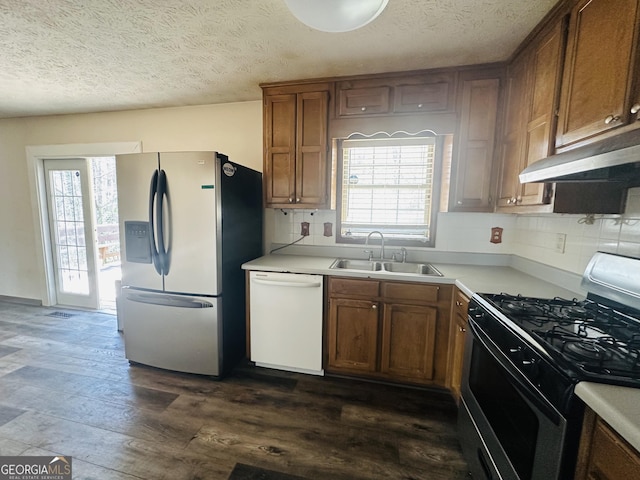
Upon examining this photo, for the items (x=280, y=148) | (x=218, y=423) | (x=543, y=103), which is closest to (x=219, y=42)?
(x=280, y=148)

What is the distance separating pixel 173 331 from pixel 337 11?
236 centimetres

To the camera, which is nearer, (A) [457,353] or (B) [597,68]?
(B) [597,68]

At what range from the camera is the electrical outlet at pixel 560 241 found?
1725mm

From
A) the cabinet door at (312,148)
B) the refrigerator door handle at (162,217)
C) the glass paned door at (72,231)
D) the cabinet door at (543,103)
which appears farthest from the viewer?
the glass paned door at (72,231)

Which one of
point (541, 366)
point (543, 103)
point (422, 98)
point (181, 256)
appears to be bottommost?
point (541, 366)

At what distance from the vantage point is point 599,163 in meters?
0.87

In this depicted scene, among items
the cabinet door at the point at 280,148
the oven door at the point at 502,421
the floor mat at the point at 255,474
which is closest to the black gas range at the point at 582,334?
the oven door at the point at 502,421

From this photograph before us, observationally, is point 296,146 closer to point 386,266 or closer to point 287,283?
point 287,283

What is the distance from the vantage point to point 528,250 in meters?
2.08

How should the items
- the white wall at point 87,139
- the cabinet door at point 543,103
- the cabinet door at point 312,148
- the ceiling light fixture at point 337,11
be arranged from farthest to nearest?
the white wall at point 87,139 → the cabinet door at point 312,148 → the cabinet door at point 543,103 → the ceiling light fixture at point 337,11

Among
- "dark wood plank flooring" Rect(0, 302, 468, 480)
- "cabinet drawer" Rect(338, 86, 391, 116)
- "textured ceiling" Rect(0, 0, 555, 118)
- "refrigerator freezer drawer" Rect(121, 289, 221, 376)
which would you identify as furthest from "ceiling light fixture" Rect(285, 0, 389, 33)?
"dark wood plank flooring" Rect(0, 302, 468, 480)

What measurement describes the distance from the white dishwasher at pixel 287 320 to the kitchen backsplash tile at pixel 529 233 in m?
0.67

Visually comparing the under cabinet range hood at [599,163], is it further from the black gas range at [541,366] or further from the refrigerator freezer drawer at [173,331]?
the refrigerator freezer drawer at [173,331]

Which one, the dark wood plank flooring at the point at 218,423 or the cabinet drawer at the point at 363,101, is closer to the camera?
the dark wood plank flooring at the point at 218,423
